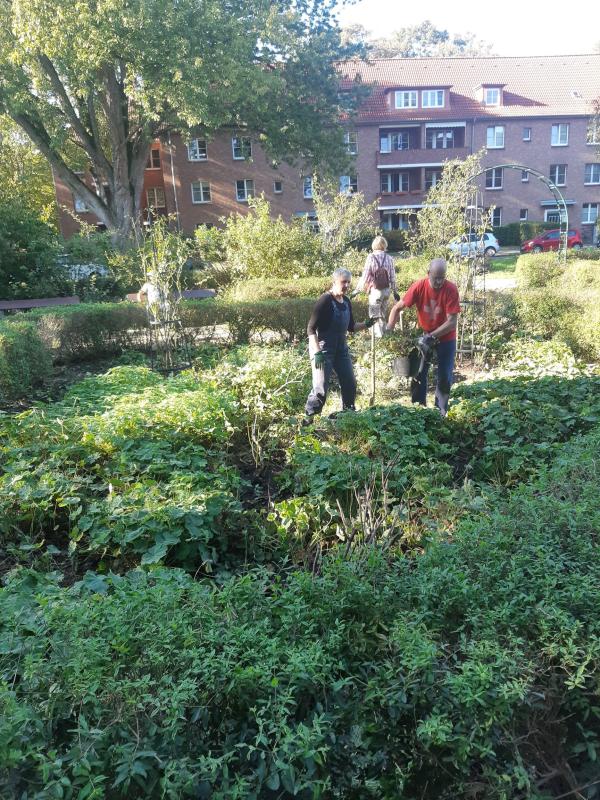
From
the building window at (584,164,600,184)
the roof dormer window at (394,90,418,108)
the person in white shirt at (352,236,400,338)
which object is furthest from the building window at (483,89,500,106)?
the person in white shirt at (352,236,400,338)

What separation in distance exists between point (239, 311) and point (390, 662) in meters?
9.56

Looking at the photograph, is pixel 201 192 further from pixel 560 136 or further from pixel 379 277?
pixel 379 277

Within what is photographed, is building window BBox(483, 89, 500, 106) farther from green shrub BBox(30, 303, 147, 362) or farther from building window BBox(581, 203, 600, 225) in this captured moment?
green shrub BBox(30, 303, 147, 362)

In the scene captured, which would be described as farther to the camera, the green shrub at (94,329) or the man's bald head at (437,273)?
the green shrub at (94,329)

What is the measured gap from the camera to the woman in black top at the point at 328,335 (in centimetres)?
644

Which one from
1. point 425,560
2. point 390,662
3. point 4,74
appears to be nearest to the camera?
point 390,662

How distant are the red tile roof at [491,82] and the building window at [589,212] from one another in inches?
229

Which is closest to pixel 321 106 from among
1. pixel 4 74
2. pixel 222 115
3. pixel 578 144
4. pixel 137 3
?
pixel 222 115

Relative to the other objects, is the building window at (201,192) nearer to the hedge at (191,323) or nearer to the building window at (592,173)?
the building window at (592,173)

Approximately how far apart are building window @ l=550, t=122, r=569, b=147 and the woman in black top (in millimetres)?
42234

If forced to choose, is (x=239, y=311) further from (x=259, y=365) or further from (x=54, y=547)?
(x=54, y=547)

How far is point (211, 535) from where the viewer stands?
3695mm

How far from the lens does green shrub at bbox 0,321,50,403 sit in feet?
26.2

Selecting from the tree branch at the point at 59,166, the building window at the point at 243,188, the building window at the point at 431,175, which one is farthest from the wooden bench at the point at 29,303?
the building window at the point at 431,175
